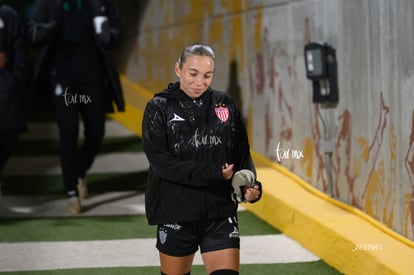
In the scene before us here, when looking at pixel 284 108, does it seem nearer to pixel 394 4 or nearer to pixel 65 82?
pixel 65 82

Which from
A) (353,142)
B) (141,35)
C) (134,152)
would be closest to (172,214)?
(353,142)

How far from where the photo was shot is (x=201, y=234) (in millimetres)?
4406

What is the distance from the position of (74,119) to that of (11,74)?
0.61 meters

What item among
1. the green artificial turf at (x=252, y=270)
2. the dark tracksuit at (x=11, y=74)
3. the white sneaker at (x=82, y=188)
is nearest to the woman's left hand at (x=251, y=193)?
the green artificial turf at (x=252, y=270)

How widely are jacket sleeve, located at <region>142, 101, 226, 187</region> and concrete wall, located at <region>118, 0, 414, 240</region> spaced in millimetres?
1762

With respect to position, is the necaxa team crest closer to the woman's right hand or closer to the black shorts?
the woman's right hand

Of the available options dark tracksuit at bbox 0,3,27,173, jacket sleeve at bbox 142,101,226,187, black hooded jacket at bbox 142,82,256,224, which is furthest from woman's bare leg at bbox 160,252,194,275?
dark tracksuit at bbox 0,3,27,173

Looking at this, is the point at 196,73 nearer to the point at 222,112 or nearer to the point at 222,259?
the point at 222,112

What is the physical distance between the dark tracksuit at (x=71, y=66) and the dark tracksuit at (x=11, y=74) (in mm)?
128

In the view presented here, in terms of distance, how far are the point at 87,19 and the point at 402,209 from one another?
10.6 feet

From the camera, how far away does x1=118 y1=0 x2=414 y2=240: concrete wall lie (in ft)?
19.1

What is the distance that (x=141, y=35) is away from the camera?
13.6 m

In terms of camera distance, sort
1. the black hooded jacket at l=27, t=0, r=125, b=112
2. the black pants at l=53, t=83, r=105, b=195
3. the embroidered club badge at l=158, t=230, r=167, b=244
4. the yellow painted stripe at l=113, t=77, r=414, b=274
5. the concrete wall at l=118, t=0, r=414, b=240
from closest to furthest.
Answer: the embroidered club badge at l=158, t=230, r=167, b=244 → the yellow painted stripe at l=113, t=77, r=414, b=274 → the concrete wall at l=118, t=0, r=414, b=240 → the black hooded jacket at l=27, t=0, r=125, b=112 → the black pants at l=53, t=83, r=105, b=195

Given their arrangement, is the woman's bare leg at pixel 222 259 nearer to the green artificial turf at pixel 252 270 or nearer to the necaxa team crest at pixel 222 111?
the necaxa team crest at pixel 222 111
